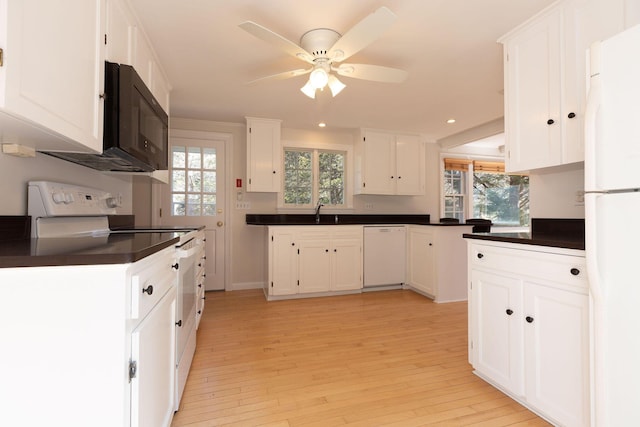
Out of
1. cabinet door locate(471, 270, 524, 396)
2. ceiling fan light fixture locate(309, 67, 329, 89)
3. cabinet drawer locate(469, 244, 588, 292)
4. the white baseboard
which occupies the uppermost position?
ceiling fan light fixture locate(309, 67, 329, 89)

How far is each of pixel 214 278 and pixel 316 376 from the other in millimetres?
2400

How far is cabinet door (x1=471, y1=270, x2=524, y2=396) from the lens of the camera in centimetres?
158

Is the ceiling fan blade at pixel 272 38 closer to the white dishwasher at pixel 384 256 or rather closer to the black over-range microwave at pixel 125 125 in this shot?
the black over-range microwave at pixel 125 125

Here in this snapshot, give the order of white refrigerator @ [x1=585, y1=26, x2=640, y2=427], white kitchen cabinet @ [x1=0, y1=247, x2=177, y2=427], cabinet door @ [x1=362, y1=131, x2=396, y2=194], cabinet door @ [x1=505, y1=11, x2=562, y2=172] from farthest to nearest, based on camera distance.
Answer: cabinet door @ [x1=362, y1=131, x2=396, y2=194], cabinet door @ [x1=505, y1=11, x2=562, y2=172], white refrigerator @ [x1=585, y1=26, x2=640, y2=427], white kitchen cabinet @ [x1=0, y1=247, x2=177, y2=427]

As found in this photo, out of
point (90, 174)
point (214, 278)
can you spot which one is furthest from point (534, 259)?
point (214, 278)

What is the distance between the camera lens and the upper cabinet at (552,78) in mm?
1516

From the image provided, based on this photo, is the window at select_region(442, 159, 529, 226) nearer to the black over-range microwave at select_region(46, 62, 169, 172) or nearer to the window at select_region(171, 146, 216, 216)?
the window at select_region(171, 146, 216, 216)

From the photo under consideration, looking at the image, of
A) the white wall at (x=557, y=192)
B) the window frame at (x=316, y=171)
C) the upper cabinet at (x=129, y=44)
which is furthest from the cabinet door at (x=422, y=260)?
the upper cabinet at (x=129, y=44)

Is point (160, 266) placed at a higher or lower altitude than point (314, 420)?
higher

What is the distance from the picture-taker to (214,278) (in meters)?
3.83

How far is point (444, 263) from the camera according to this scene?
3445mm

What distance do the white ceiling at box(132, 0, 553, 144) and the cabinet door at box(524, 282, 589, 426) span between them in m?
1.66

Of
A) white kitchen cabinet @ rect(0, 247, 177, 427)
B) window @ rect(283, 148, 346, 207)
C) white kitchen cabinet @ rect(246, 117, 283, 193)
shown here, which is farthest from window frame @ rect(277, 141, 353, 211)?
white kitchen cabinet @ rect(0, 247, 177, 427)

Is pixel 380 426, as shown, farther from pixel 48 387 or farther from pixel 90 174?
pixel 90 174
